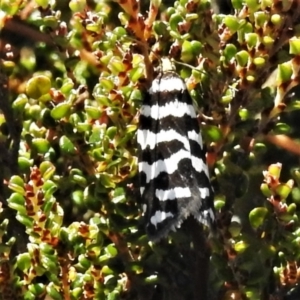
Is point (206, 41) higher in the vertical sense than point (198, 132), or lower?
higher

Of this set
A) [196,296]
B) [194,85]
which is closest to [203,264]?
[196,296]

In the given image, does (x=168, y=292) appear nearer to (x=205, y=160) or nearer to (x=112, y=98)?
(x=205, y=160)

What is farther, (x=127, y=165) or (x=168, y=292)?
(x=168, y=292)
